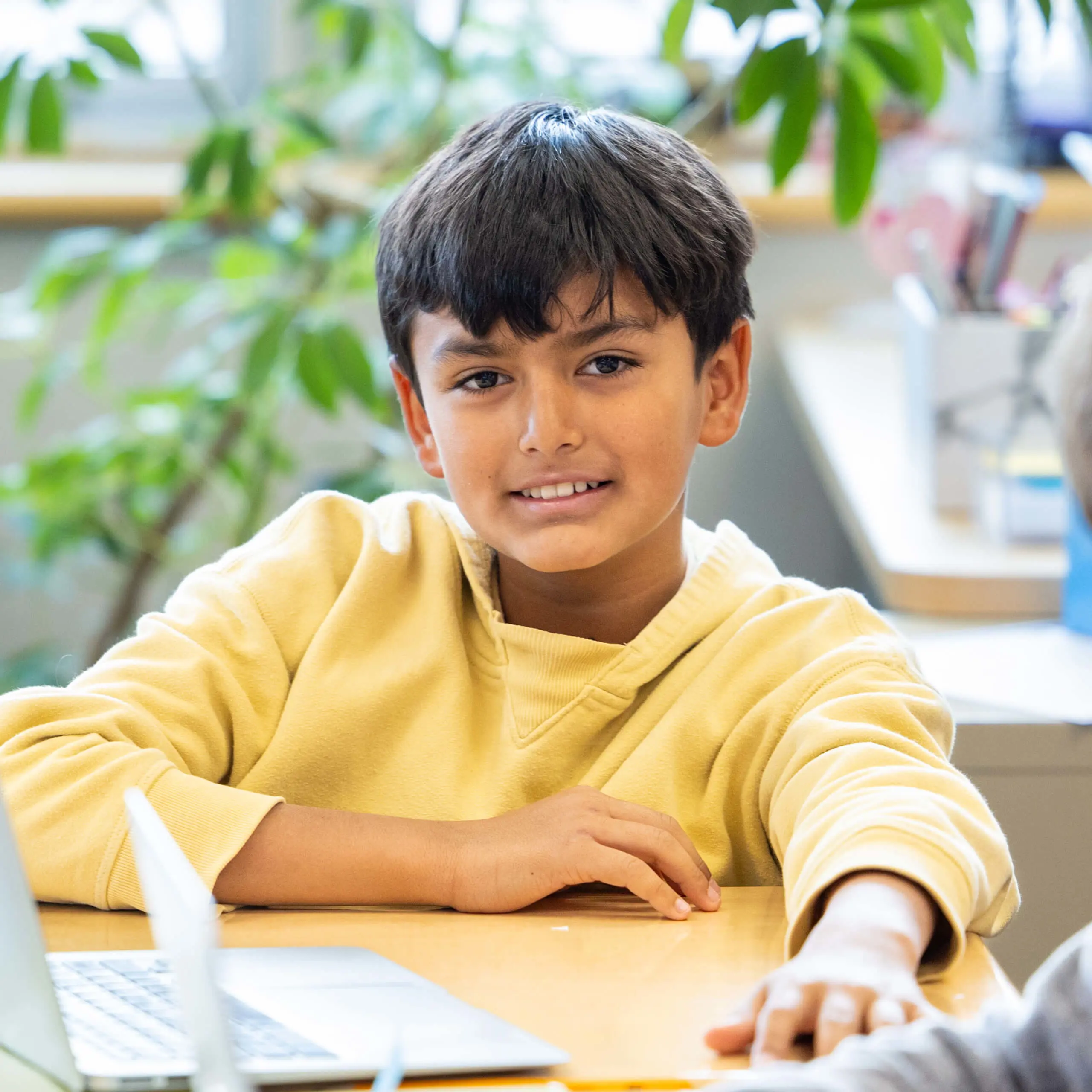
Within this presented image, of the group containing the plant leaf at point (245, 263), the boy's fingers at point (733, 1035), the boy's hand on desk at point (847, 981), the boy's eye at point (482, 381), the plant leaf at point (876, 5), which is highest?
the plant leaf at point (876, 5)

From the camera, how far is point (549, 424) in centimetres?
89

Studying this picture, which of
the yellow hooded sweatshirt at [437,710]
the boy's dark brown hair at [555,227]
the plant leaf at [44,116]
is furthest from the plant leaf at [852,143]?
the plant leaf at [44,116]

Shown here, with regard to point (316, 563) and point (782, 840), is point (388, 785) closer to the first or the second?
point (316, 563)

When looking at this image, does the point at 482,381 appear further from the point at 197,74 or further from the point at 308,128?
the point at 197,74

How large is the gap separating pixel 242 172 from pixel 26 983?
47.4 inches

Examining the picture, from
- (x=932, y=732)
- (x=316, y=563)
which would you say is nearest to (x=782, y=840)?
(x=932, y=732)

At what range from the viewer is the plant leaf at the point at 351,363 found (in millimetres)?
1552

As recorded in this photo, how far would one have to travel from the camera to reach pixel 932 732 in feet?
2.78

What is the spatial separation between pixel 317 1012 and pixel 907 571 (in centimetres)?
80

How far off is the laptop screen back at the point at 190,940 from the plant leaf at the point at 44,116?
112 centimetres

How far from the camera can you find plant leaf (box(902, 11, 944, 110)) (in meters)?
1.37

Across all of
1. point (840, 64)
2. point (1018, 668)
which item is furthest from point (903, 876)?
point (840, 64)

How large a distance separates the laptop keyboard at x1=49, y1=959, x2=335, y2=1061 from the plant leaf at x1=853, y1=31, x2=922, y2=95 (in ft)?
2.94

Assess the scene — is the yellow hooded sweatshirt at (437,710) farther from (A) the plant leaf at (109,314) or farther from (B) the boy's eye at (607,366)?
(A) the plant leaf at (109,314)
